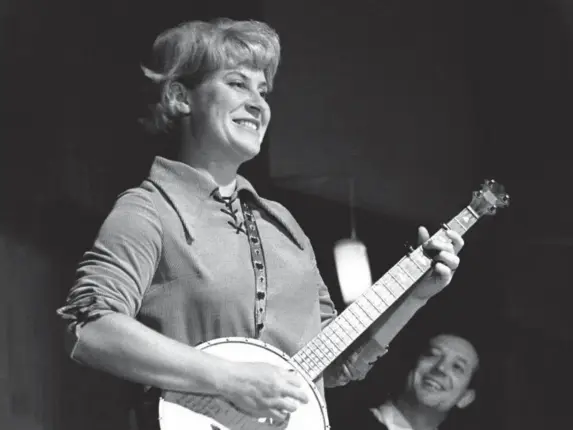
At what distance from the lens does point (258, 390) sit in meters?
2.12

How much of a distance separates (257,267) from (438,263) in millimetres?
400

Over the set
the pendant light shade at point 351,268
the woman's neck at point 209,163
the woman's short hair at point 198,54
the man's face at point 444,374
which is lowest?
the man's face at point 444,374

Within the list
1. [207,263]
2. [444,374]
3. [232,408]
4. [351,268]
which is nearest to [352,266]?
[351,268]

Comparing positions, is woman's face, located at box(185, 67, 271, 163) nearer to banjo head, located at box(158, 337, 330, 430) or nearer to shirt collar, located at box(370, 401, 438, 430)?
banjo head, located at box(158, 337, 330, 430)

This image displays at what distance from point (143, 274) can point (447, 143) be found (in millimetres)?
1041

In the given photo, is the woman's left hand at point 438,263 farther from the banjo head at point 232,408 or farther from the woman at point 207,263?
the banjo head at point 232,408

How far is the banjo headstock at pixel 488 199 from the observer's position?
2510mm

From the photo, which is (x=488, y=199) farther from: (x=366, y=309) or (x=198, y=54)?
(x=198, y=54)

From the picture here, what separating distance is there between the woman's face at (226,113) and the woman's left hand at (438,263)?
1.42 feet

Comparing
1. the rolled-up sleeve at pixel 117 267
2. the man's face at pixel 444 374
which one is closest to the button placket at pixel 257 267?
the rolled-up sleeve at pixel 117 267

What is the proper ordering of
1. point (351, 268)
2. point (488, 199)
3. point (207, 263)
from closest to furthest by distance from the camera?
point (207, 263) → point (488, 199) → point (351, 268)

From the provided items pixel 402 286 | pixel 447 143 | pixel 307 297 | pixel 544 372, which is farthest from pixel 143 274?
pixel 544 372

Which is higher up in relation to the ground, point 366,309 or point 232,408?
point 366,309

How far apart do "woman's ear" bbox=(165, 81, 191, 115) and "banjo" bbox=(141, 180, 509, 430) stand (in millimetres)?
512
